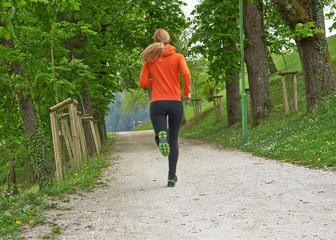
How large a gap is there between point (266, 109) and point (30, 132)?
1033 centimetres

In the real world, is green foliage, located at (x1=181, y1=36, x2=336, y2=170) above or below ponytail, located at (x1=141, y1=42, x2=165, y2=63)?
below

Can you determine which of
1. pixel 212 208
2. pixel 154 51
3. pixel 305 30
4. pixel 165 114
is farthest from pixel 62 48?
pixel 305 30

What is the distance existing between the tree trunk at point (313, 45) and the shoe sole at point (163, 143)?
766 centimetres

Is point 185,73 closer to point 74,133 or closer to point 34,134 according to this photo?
point 74,133

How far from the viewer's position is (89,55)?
45.7 ft

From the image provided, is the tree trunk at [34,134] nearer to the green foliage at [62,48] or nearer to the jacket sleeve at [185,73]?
the green foliage at [62,48]

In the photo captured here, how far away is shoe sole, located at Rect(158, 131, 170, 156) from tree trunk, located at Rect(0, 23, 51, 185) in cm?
472

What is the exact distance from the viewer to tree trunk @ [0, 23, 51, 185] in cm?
977

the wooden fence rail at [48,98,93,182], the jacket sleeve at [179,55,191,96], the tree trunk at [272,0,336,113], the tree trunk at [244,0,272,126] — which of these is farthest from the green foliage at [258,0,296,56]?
A: the jacket sleeve at [179,55,191,96]

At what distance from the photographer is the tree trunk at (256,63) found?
54.4ft

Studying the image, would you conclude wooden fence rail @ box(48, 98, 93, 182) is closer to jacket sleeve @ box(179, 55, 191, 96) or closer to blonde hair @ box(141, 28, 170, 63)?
blonde hair @ box(141, 28, 170, 63)

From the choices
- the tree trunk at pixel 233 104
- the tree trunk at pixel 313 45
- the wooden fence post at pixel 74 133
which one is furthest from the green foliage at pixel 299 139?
the wooden fence post at pixel 74 133

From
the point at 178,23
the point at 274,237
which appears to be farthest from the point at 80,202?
the point at 178,23

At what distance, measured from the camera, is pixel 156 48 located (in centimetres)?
607
